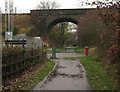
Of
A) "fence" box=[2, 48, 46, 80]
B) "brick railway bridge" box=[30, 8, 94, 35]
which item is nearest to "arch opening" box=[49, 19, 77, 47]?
"brick railway bridge" box=[30, 8, 94, 35]

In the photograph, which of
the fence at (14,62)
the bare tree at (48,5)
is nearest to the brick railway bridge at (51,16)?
the bare tree at (48,5)

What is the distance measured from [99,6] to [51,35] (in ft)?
129

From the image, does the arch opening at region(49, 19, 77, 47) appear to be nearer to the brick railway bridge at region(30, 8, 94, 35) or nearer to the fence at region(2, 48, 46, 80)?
the brick railway bridge at region(30, 8, 94, 35)

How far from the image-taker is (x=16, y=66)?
23.3 feet

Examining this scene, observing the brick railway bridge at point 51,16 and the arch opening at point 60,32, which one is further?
the arch opening at point 60,32

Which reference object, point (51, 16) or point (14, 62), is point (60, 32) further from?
point (14, 62)

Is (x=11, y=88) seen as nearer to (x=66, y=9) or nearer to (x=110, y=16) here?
(x=110, y=16)

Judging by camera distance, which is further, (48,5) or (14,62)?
(48,5)

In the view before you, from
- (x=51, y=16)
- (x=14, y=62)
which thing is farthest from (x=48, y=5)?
(x=14, y=62)

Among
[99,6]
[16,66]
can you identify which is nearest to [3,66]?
[16,66]

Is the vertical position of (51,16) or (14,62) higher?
(51,16)

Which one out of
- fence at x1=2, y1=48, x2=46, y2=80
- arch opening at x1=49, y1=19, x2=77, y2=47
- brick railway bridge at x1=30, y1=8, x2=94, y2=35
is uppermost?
brick railway bridge at x1=30, y1=8, x2=94, y2=35

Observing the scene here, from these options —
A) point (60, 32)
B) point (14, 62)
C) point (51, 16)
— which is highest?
point (51, 16)

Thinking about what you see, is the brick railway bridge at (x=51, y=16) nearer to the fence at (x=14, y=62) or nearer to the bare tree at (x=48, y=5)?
the bare tree at (x=48, y=5)
